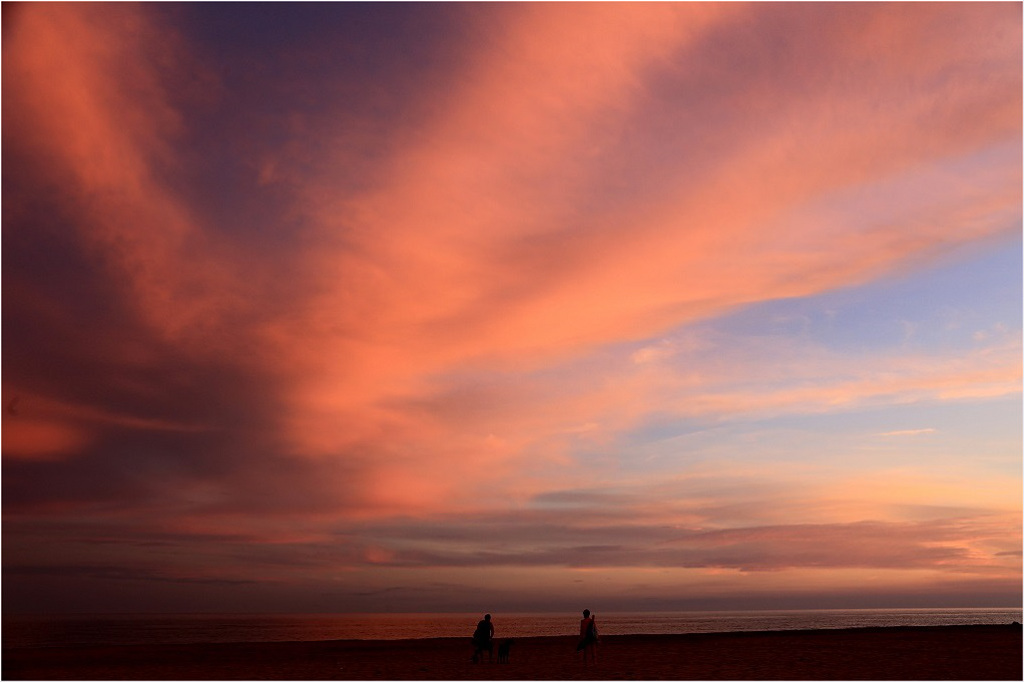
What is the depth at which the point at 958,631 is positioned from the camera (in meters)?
41.5

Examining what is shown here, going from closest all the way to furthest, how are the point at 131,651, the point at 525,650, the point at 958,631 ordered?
1. the point at 131,651
2. the point at 525,650
3. the point at 958,631

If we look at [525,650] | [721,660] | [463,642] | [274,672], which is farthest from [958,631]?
[274,672]

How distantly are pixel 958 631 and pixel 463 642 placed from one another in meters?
25.1

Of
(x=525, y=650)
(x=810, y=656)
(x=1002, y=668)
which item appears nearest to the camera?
(x=1002, y=668)

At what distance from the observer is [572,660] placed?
30812mm

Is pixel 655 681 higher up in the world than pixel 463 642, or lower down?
higher up

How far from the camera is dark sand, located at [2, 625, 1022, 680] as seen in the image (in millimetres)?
24781

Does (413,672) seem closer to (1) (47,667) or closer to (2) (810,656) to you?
(1) (47,667)

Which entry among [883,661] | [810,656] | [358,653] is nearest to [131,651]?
[358,653]

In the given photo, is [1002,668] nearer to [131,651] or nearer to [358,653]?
[358,653]

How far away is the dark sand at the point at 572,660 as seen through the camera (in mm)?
24781

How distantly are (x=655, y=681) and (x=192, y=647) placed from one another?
71.9 ft

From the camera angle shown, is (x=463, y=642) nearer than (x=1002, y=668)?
No

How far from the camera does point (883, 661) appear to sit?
27.5 metres
